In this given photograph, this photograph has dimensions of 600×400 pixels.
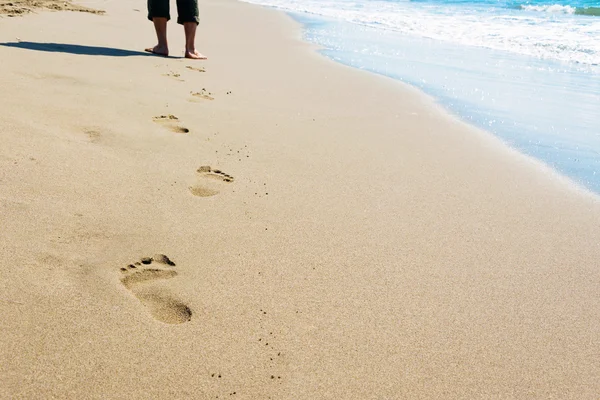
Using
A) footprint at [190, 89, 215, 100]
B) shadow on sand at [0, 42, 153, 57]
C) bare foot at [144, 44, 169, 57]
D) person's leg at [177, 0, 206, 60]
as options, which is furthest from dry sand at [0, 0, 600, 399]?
person's leg at [177, 0, 206, 60]

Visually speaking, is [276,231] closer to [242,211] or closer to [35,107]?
[242,211]

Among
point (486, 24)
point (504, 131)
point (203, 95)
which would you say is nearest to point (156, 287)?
point (203, 95)

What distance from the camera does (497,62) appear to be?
600 cm

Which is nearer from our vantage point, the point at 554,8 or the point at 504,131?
the point at 504,131

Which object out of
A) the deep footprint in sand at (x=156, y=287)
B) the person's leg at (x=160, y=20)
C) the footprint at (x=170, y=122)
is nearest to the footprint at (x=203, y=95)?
the footprint at (x=170, y=122)

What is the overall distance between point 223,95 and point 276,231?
1.92 metres

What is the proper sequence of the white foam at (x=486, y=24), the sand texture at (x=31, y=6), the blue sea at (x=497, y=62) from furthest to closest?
the white foam at (x=486, y=24) → the sand texture at (x=31, y=6) → the blue sea at (x=497, y=62)

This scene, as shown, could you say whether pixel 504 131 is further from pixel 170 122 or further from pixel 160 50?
pixel 160 50

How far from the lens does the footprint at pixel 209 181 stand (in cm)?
223

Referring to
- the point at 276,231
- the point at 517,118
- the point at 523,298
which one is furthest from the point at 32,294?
the point at 517,118

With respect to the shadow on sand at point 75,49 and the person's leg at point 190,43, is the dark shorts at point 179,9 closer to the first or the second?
the person's leg at point 190,43

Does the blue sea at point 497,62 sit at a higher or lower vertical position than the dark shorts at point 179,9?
lower

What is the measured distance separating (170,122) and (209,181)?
0.75 metres

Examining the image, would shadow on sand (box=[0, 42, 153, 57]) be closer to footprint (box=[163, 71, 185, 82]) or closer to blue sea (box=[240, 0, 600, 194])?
footprint (box=[163, 71, 185, 82])
